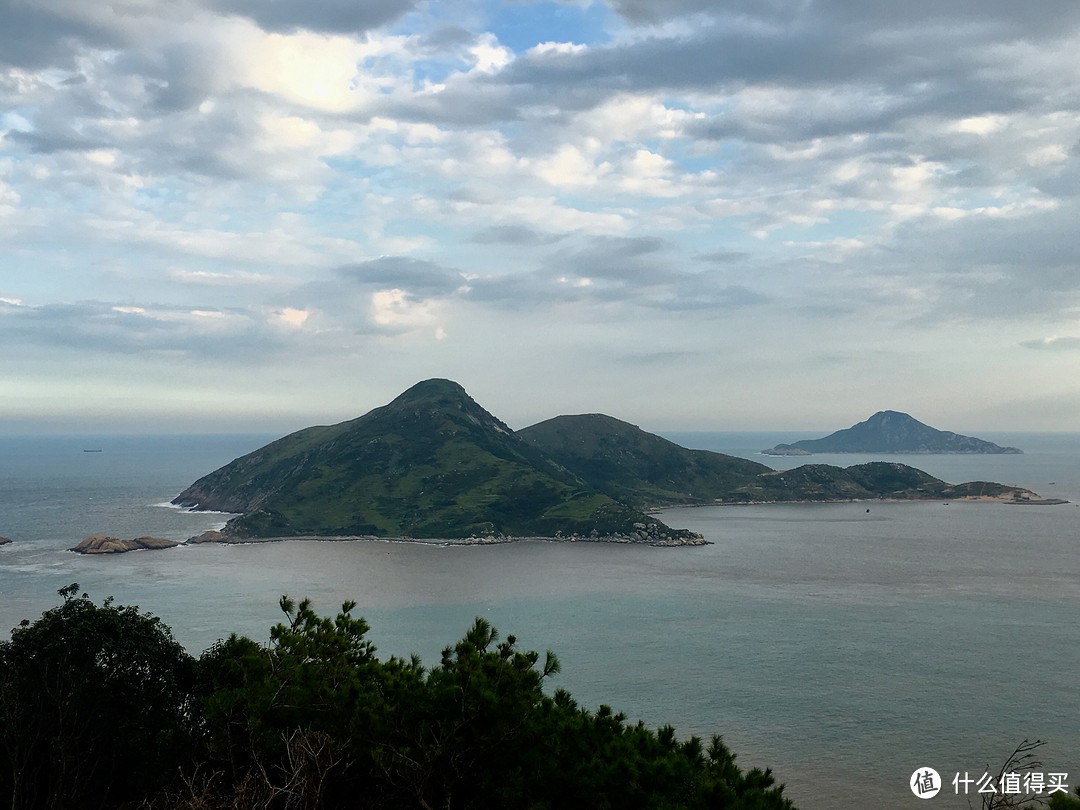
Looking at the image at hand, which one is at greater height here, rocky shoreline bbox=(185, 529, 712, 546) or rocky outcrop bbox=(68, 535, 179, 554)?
rocky outcrop bbox=(68, 535, 179, 554)

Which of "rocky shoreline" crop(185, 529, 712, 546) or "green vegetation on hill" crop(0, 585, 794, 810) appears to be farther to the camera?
"rocky shoreline" crop(185, 529, 712, 546)

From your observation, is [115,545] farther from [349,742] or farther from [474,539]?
[349,742]

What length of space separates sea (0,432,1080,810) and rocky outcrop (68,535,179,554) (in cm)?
292

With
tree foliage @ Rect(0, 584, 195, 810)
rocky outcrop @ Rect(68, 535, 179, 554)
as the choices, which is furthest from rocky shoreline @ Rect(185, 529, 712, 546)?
tree foliage @ Rect(0, 584, 195, 810)

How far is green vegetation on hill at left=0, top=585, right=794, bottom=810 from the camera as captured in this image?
19.0m

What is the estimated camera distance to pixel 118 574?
11162 centimetres

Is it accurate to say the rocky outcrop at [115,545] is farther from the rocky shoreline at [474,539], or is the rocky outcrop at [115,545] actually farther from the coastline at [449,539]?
the coastline at [449,539]

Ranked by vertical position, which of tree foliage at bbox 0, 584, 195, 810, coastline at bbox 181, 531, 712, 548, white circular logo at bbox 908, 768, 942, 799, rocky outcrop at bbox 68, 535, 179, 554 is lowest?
white circular logo at bbox 908, 768, 942, 799

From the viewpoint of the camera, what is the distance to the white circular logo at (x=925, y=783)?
4128 centimetres

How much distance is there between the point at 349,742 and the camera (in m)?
19.9

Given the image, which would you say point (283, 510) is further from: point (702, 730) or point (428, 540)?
point (702, 730)

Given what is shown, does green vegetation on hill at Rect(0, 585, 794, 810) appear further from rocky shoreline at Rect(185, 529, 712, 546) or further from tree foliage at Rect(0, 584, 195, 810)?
rocky shoreline at Rect(185, 529, 712, 546)

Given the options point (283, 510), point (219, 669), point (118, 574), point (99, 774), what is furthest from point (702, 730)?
point (283, 510)

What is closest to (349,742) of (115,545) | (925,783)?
(925,783)
